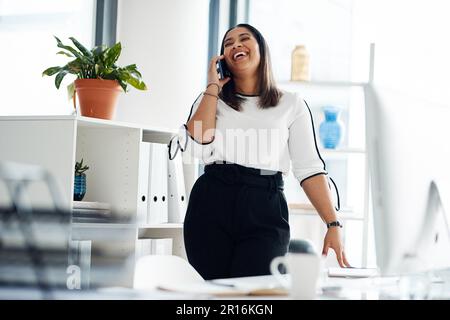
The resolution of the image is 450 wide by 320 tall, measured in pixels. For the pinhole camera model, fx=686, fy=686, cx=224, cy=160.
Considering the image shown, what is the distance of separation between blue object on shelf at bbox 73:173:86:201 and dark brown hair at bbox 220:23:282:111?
3.09 feet

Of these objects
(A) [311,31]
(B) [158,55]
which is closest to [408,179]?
(B) [158,55]

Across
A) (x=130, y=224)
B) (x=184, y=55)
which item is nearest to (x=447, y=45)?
(x=184, y=55)

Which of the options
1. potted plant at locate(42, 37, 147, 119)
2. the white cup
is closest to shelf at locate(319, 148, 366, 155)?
potted plant at locate(42, 37, 147, 119)

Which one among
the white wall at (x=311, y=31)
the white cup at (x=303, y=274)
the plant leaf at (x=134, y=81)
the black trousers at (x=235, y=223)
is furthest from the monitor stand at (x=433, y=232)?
the white wall at (x=311, y=31)

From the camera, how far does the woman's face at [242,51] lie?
2316 millimetres

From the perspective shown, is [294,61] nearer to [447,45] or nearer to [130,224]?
[447,45]

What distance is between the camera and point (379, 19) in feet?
13.3

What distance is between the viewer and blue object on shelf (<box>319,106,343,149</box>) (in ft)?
12.4

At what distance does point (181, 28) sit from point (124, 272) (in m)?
1.53

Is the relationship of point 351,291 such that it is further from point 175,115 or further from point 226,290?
point 175,115

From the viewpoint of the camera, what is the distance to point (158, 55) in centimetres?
389

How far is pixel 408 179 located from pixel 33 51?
8.11ft

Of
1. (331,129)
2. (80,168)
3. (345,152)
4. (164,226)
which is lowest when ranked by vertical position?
(164,226)

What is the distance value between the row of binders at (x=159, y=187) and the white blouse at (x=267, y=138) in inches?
35.0
